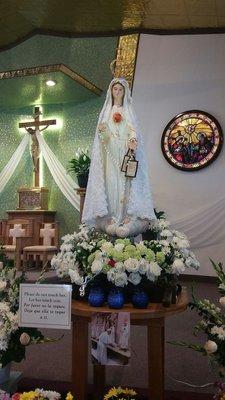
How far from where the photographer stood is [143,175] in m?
2.72

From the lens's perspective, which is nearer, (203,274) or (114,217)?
(114,217)

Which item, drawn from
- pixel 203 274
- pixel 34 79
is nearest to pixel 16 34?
pixel 34 79

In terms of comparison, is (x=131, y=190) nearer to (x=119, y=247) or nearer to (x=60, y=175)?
(x=119, y=247)

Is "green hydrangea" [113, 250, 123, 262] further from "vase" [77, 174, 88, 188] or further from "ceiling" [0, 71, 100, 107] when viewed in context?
"ceiling" [0, 71, 100, 107]

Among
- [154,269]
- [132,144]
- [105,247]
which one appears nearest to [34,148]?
[132,144]

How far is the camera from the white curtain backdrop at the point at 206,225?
19.3ft

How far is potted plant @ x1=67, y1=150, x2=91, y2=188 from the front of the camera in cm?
639

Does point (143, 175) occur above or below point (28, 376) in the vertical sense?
above

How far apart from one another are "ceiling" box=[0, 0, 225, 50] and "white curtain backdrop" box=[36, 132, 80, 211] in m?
1.91

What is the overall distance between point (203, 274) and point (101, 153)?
3.86m

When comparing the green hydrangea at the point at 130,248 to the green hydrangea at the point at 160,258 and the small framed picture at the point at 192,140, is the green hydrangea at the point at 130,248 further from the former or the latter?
the small framed picture at the point at 192,140

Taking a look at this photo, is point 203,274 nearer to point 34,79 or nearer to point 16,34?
point 34,79

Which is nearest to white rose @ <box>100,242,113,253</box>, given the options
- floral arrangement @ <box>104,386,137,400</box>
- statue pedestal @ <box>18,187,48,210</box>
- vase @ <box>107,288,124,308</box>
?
vase @ <box>107,288,124,308</box>

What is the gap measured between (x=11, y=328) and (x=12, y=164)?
5900 millimetres
